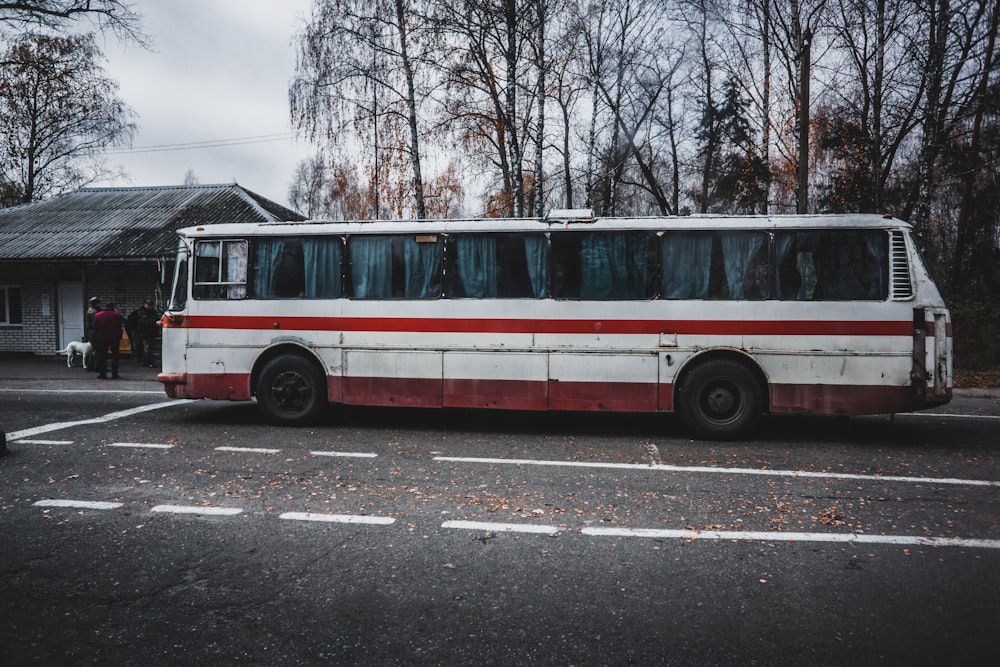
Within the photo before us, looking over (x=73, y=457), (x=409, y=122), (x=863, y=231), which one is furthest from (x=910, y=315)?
(x=409, y=122)

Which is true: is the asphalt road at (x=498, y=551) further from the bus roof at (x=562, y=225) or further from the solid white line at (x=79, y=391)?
the solid white line at (x=79, y=391)

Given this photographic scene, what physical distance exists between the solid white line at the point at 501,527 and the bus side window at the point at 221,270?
579 cm

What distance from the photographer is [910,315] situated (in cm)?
759

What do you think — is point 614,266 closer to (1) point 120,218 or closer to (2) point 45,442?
(2) point 45,442

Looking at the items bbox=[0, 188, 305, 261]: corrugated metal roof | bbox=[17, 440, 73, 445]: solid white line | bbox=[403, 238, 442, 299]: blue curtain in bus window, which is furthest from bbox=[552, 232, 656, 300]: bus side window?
bbox=[0, 188, 305, 261]: corrugated metal roof

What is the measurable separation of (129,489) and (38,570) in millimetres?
1870

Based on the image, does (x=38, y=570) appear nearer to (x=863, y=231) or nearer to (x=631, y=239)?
(x=631, y=239)

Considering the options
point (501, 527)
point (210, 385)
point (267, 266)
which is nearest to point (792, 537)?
point (501, 527)

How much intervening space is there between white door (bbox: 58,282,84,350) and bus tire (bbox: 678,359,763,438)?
21.4 metres

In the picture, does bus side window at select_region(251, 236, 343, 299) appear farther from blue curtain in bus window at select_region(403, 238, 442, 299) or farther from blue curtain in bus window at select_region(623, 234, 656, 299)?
blue curtain in bus window at select_region(623, 234, 656, 299)

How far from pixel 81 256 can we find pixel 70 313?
11.5 feet

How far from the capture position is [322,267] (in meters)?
8.91

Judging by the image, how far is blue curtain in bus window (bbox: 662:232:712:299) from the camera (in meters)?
8.04

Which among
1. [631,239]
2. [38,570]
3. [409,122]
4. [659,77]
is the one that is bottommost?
[38,570]
